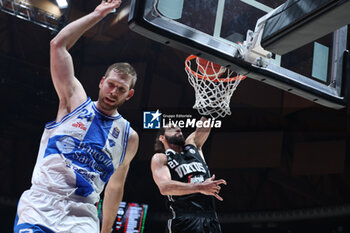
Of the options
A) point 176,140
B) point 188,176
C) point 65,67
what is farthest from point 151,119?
point 65,67

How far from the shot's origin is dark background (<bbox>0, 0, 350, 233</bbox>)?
9.45 meters

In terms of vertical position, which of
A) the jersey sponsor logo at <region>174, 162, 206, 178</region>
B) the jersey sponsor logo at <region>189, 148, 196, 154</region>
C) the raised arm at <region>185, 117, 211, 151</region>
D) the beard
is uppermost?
the raised arm at <region>185, 117, 211, 151</region>

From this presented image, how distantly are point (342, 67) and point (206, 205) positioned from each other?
2.00 meters

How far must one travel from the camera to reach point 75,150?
8.45 ft

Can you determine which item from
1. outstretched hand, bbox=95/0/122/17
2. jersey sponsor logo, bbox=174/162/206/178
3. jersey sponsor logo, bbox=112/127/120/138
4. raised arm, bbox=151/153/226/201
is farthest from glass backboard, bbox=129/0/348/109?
jersey sponsor logo, bbox=174/162/206/178

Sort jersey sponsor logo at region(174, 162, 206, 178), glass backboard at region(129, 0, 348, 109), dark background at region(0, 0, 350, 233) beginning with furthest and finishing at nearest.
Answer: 1. dark background at region(0, 0, 350, 233)
2. jersey sponsor logo at region(174, 162, 206, 178)
3. glass backboard at region(129, 0, 348, 109)

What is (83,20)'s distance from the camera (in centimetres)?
274

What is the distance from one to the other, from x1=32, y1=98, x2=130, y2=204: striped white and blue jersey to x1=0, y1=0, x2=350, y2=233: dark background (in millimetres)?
6875

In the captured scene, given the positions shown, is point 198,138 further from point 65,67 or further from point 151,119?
point 151,119

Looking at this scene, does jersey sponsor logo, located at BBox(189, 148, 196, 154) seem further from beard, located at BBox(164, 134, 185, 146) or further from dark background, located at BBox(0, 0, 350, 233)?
dark background, located at BBox(0, 0, 350, 233)

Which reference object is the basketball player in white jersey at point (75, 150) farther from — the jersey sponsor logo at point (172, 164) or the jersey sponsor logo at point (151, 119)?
the jersey sponsor logo at point (151, 119)

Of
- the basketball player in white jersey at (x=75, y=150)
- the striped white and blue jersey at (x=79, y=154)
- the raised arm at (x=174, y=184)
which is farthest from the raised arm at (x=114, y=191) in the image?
the raised arm at (x=174, y=184)

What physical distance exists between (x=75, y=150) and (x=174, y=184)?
1.70m

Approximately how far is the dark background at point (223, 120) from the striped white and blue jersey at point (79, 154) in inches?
271
